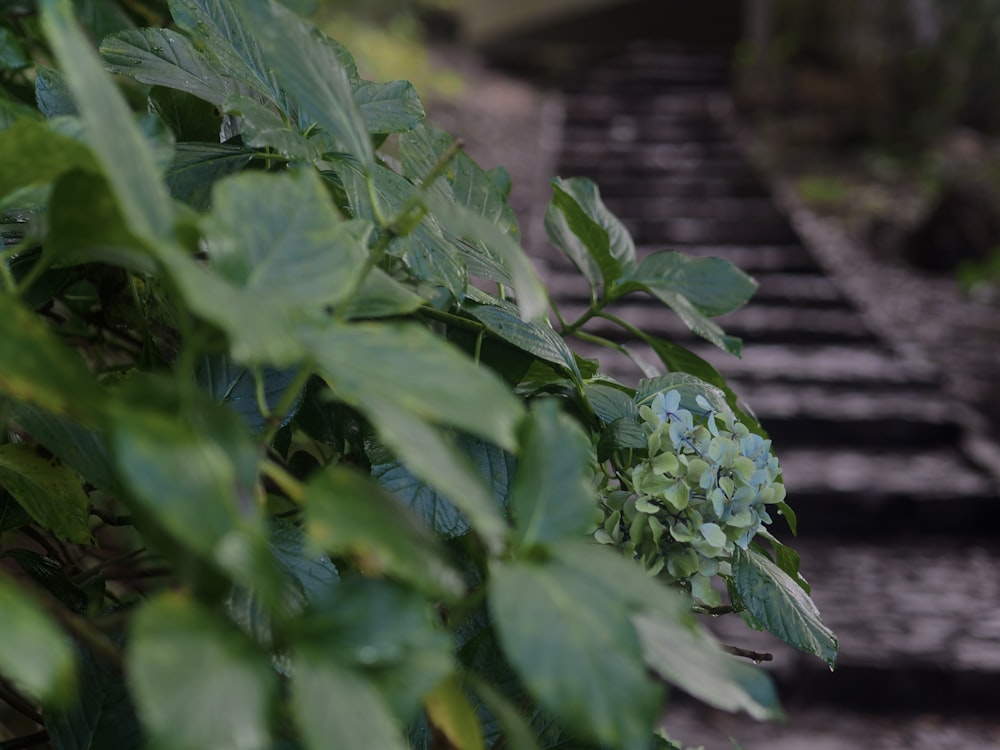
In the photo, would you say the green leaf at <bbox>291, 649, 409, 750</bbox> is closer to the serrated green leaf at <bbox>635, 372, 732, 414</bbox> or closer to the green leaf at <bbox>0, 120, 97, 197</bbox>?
the green leaf at <bbox>0, 120, 97, 197</bbox>

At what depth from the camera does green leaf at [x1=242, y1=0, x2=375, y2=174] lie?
0.34 meters

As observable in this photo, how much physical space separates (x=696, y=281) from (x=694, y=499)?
0.19m

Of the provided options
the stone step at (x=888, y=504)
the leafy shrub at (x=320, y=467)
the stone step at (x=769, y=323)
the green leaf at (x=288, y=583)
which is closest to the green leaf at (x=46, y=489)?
the leafy shrub at (x=320, y=467)

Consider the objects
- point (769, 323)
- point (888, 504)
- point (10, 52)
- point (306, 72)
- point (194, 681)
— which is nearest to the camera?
point (194, 681)

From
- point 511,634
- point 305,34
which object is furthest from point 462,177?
point 511,634

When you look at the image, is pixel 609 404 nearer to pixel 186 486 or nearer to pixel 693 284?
pixel 693 284

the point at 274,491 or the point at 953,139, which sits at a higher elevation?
the point at 274,491

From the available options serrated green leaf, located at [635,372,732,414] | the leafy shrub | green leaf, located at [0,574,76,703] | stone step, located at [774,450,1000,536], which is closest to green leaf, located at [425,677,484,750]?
the leafy shrub

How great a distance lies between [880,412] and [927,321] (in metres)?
1.62

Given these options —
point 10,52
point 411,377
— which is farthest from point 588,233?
point 10,52

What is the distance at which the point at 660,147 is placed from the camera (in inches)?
211

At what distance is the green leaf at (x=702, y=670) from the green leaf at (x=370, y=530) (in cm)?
7

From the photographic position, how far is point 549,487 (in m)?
0.28

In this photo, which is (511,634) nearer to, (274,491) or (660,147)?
(274,491)
